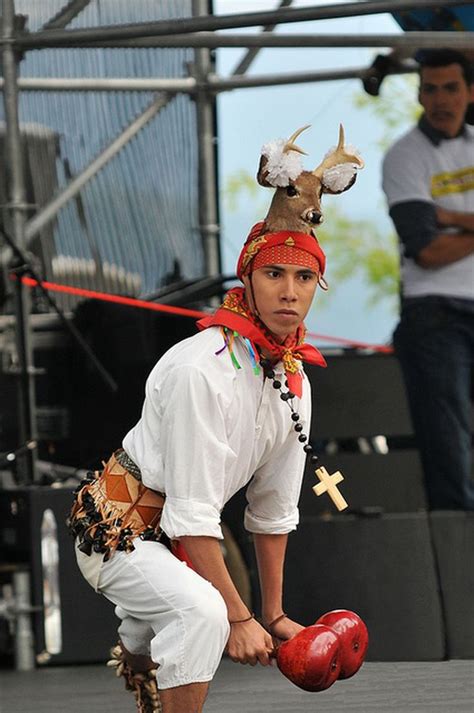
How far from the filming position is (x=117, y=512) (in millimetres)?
3496

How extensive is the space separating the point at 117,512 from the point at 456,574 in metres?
1.82

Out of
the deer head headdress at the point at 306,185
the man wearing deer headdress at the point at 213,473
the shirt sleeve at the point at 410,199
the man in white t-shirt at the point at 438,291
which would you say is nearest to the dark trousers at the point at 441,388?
the man in white t-shirt at the point at 438,291

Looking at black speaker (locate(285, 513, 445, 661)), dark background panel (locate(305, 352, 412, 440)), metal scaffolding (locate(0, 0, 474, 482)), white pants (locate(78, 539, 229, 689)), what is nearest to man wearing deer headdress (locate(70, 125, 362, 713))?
white pants (locate(78, 539, 229, 689))

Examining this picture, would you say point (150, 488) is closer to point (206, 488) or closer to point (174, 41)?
point (206, 488)

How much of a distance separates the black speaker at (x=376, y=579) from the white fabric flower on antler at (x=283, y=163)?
192 centimetres

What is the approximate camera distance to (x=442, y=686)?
13.9 feet

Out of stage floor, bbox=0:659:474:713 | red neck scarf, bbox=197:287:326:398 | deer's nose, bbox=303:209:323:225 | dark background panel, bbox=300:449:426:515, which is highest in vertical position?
deer's nose, bbox=303:209:323:225

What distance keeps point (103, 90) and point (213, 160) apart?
0.77 m

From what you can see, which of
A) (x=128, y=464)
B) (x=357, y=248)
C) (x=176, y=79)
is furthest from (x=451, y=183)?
(x=357, y=248)

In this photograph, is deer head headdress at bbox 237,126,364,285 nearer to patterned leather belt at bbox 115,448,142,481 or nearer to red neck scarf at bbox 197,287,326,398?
red neck scarf at bbox 197,287,326,398

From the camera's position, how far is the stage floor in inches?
161

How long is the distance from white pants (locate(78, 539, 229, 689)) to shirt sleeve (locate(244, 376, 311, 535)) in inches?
11.3

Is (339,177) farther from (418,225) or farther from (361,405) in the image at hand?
(361,405)

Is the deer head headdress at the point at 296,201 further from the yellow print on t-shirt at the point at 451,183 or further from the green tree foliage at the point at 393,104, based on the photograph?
the green tree foliage at the point at 393,104
